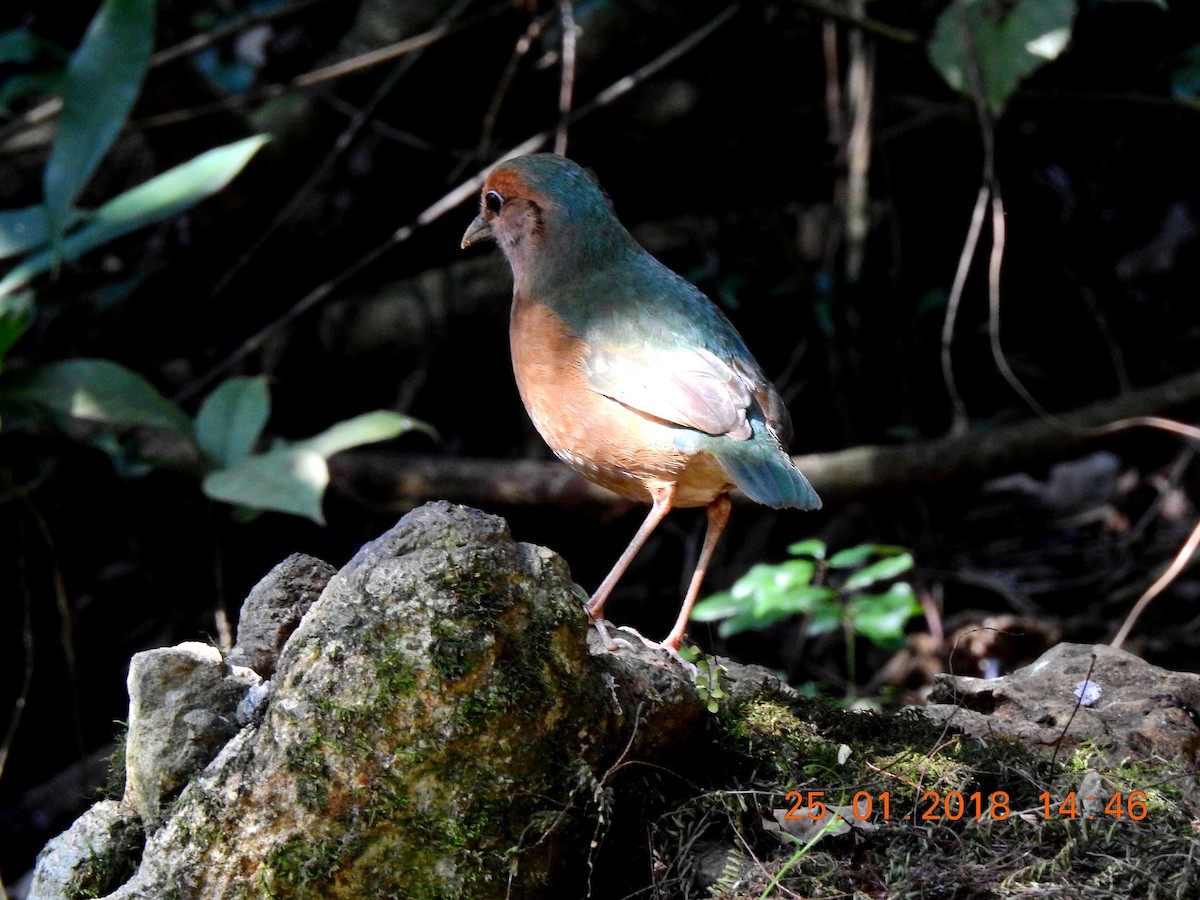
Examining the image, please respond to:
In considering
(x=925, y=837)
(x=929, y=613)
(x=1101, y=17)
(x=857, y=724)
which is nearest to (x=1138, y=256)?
(x=1101, y=17)

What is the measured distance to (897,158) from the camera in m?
6.88

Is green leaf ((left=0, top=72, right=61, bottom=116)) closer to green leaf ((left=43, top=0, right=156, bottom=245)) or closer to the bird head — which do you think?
green leaf ((left=43, top=0, right=156, bottom=245))

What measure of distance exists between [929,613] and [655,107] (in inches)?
115

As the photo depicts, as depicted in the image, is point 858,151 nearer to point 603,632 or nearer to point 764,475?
point 764,475

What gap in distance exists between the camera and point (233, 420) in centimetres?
469

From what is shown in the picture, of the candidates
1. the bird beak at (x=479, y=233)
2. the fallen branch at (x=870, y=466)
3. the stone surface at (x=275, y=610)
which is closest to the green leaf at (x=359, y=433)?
the fallen branch at (x=870, y=466)

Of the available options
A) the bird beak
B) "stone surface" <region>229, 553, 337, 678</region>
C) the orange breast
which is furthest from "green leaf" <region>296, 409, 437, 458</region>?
"stone surface" <region>229, 553, 337, 678</region>

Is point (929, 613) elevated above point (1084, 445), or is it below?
below

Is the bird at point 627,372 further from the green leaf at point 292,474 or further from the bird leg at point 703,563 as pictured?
the green leaf at point 292,474

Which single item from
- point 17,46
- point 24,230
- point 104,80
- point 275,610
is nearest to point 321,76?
point 104,80

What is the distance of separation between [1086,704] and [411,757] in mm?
1725

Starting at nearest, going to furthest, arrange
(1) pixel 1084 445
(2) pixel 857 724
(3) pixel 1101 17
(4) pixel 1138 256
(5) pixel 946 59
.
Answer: (2) pixel 857 724, (5) pixel 946 59, (1) pixel 1084 445, (3) pixel 1101 17, (4) pixel 1138 256

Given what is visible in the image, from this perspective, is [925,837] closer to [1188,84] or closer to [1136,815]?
[1136,815]
